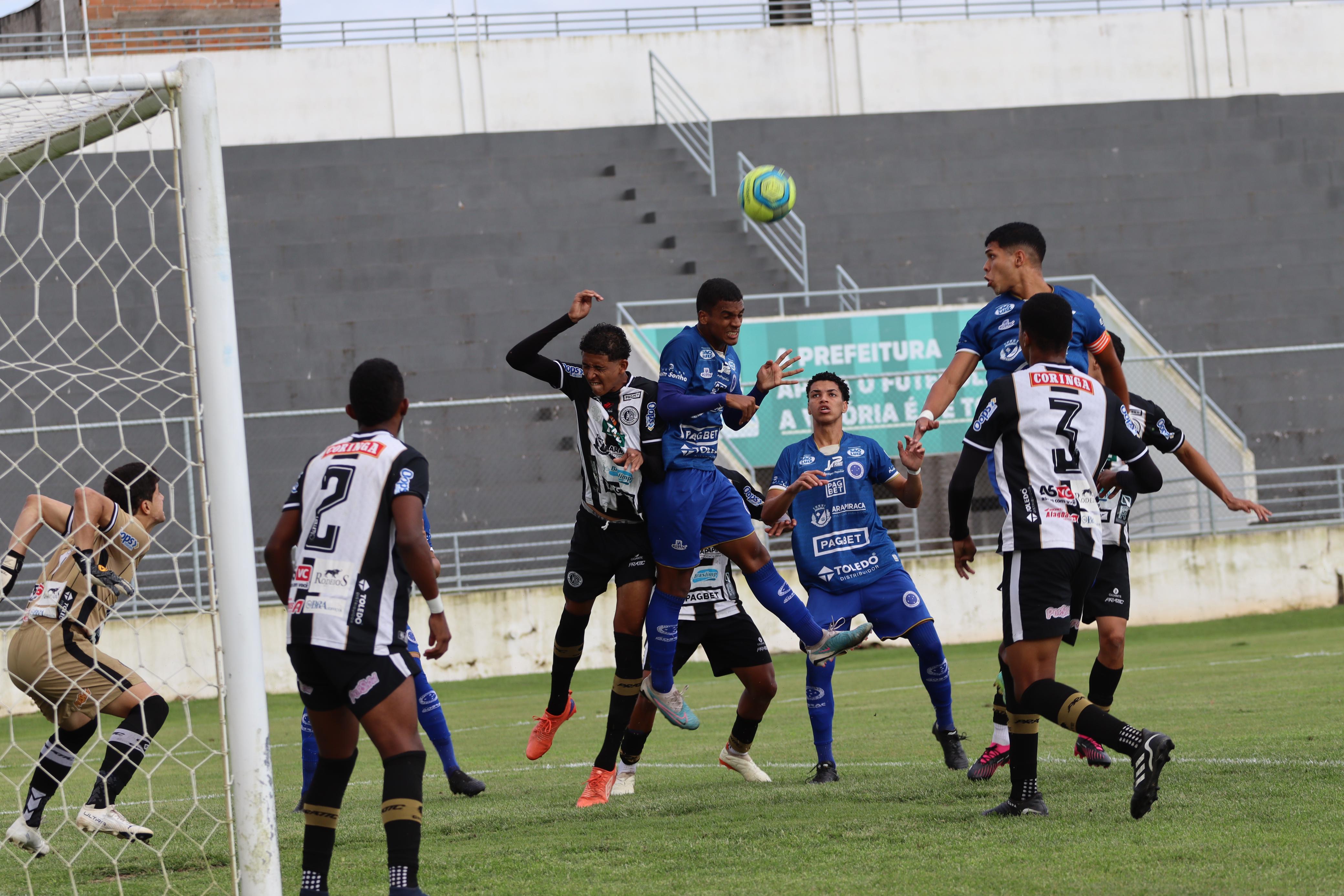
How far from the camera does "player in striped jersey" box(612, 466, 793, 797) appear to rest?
729cm

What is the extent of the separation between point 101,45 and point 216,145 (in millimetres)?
25652

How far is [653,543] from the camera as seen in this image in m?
7.20

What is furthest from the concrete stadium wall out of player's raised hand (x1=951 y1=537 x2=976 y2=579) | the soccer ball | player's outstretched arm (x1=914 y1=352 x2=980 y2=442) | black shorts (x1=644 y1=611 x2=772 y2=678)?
player's raised hand (x1=951 y1=537 x2=976 y2=579)

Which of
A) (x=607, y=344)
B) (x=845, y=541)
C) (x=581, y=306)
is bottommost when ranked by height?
(x=845, y=541)

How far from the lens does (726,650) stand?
311 inches

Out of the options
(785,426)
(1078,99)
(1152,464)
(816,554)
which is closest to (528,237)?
(785,426)

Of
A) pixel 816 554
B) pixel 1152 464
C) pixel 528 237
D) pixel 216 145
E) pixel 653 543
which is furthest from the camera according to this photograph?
pixel 528 237

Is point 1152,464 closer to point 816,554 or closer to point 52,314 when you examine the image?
point 816,554

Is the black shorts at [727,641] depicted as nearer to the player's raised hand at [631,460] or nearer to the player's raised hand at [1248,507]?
the player's raised hand at [631,460]

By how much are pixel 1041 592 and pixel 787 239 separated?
19.0m

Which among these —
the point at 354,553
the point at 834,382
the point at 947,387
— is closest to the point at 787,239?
the point at 834,382

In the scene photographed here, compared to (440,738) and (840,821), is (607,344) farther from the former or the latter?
(840,821)

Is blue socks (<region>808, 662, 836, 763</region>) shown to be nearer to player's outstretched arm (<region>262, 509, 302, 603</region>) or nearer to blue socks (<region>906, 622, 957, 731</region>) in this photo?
blue socks (<region>906, 622, 957, 731</region>)

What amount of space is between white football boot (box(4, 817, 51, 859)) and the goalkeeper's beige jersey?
98 cm
